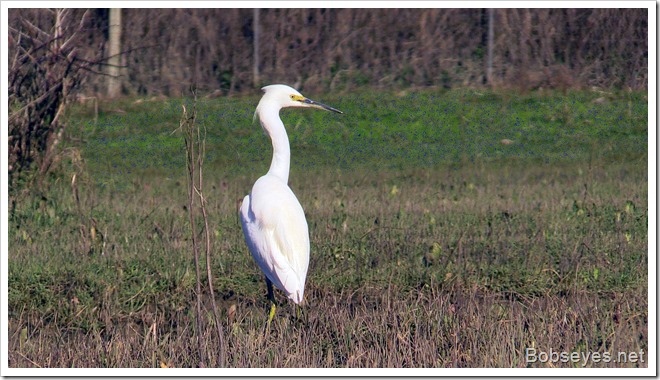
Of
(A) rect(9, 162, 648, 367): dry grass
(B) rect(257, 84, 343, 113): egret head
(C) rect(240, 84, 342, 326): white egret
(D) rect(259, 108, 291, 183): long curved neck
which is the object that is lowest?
(A) rect(9, 162, 648, 367): dry grass

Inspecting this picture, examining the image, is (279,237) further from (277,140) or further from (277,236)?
→ (277,140)

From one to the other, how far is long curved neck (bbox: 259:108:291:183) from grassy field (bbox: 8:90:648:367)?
1.93ft

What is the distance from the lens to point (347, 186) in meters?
8.72

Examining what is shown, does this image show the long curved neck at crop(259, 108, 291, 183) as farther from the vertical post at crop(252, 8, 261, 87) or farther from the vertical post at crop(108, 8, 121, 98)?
the vertical post at crop(252, 8, 261, 87)

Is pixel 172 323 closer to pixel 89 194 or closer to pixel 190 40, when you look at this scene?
pixel 89 194

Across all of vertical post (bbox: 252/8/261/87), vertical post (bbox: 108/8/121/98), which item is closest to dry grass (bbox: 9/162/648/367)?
vertical post (bbox: 108/8/121/98)

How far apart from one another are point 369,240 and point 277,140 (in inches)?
40.9

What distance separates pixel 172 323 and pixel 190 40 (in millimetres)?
7575

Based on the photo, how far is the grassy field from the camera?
457cm

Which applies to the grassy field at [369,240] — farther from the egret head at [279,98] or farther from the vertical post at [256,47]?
the egret head at [279,98]

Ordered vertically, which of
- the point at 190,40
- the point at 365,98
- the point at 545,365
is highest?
the point at 190,40

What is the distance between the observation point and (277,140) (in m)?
5.73

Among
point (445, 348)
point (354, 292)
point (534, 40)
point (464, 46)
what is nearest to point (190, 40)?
point (464, 46)

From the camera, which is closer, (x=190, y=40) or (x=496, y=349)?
(x=496, y=349)
